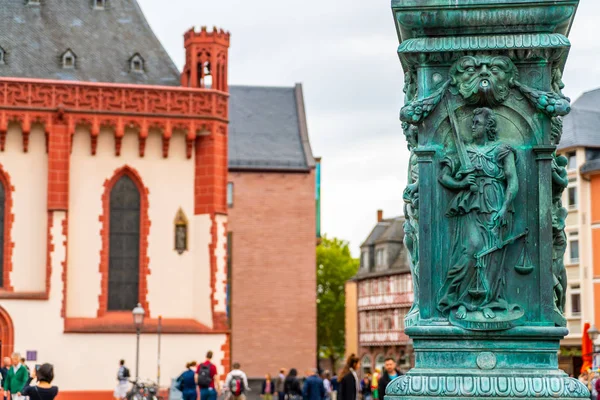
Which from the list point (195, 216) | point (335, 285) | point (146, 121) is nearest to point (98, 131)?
point (146, 121)

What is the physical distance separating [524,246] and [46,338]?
35.5 meters

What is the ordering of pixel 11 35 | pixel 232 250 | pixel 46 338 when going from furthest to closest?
pixel 232 250
pixel 11 35
pixel 46 338

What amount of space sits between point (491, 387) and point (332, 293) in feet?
308

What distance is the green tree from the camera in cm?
10069

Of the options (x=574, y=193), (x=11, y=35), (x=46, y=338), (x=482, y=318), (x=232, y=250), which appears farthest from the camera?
(x=232, y=250)

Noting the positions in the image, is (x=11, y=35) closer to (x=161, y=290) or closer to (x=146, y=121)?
(x=146, y=121)

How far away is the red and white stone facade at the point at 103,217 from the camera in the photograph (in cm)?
4191

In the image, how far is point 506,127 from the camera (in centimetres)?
787

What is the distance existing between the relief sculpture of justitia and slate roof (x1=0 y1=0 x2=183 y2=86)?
37.4 meters

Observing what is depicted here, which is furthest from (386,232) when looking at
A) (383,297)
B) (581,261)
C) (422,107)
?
(422,107)

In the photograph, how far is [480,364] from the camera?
7.63 metres

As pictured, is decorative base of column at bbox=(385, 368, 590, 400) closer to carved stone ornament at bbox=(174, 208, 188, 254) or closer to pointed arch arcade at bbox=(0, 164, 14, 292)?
pointed arch arcade at bbox=(0, 164, 14, 292)

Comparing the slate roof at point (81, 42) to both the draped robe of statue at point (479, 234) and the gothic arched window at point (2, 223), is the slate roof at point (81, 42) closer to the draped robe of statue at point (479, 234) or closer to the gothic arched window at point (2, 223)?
the gothic arched window at point (2, 223)

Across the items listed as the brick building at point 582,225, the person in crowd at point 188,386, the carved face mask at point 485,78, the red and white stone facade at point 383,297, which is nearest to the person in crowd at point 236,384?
the person in crowd at point 188,386
